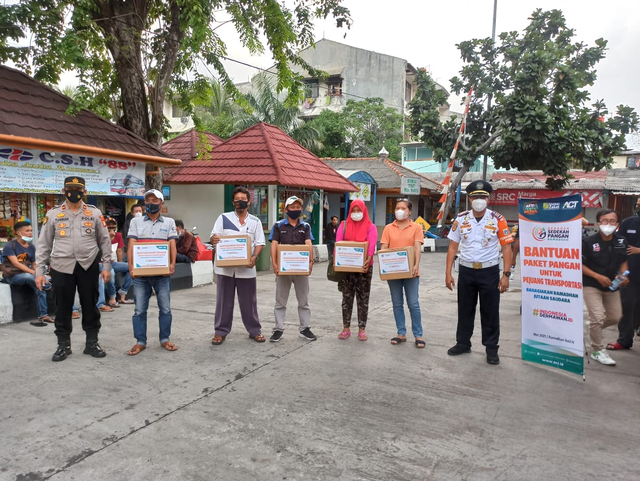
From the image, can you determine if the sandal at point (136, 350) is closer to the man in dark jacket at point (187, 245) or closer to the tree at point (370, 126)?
the man in dark jacket at point (187, 245)

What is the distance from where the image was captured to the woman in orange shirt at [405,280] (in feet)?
18.9

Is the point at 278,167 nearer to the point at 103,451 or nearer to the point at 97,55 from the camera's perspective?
the point at 97,55

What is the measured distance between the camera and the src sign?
77.9ft

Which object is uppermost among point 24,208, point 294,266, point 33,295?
point 24,208

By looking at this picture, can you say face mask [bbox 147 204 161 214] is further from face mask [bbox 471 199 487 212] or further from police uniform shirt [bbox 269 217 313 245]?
face mask [bbox 471 199 487 212]

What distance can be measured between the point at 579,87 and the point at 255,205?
459 inches

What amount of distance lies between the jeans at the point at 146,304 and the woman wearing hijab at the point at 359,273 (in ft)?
6.82

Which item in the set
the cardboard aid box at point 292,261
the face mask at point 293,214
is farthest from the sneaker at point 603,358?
the face mask at point 293,214

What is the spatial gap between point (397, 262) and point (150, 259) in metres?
2.73

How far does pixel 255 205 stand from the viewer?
44.7 ft

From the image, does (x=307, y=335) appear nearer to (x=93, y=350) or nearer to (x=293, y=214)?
(x=293, y=214)

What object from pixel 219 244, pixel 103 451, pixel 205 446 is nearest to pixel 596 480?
pixel 205 446

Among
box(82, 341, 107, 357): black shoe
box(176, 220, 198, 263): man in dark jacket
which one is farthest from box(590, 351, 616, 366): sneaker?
box(176, 220, 198, 263): man in dark jacket

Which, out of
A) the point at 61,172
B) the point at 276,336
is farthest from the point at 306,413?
the point at 61,172
